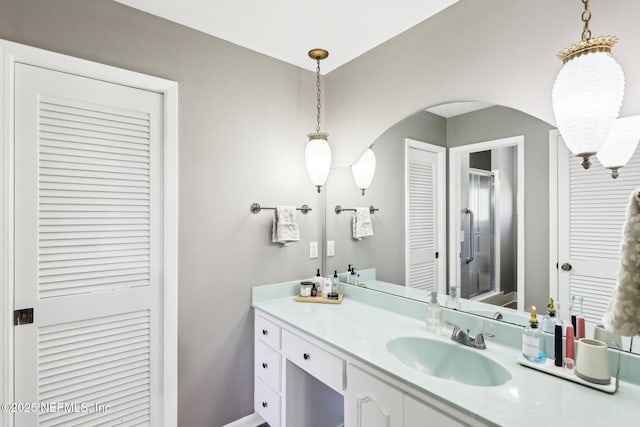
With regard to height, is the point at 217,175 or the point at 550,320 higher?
the point at 217,175

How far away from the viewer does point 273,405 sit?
5.97 feet

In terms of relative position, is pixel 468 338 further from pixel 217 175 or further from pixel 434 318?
pixel 217 175

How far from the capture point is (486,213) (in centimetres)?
149

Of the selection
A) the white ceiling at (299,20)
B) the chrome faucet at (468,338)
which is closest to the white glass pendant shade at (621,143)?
the chrome faucet at (468,338)

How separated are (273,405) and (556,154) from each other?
186 centimetres

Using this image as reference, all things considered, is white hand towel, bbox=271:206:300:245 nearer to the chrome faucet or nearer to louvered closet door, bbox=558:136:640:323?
the chrome faucet

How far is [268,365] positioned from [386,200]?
3.94 ft

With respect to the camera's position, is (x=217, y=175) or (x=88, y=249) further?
(x=217, y=175)

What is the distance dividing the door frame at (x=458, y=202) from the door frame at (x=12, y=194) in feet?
4.78

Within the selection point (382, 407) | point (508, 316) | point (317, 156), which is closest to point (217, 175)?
point (317, 156)

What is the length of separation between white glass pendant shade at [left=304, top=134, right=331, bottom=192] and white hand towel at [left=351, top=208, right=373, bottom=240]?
34 cm

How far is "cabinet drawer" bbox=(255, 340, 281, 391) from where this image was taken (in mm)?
1798

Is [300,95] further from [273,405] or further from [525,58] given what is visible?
[273,405]

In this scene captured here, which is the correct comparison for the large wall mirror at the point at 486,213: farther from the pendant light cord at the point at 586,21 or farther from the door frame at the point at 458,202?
the pendant light cord at the point at 586,21
